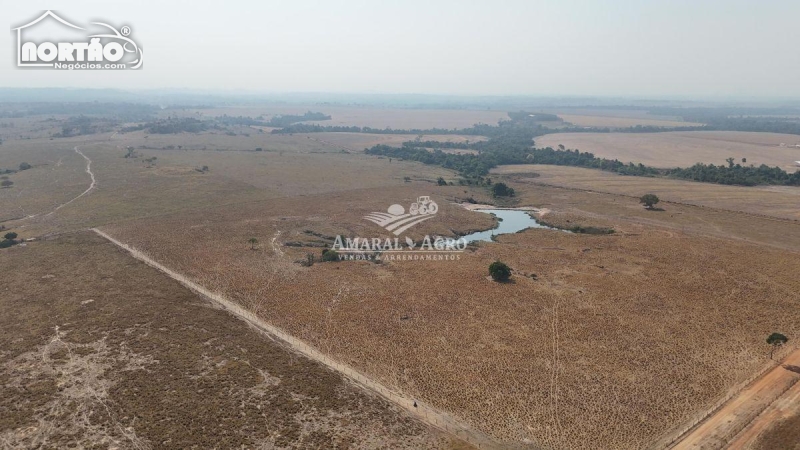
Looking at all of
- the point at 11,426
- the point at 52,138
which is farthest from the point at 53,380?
the point at 52,138

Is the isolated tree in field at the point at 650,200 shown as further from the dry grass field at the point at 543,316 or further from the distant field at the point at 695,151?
the distant field at the point at 695,151

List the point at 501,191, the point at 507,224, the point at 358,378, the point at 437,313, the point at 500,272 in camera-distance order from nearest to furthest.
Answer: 1. the point at 358,378
2. the point at 437,313
3. the point at 500,272
4. the point at 507,224
5. the point at 501,191

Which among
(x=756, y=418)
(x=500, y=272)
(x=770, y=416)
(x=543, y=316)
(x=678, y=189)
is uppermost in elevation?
(x=678, y=189)

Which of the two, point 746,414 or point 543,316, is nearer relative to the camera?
point 746,414

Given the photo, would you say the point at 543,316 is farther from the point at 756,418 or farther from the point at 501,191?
the point at 501,191

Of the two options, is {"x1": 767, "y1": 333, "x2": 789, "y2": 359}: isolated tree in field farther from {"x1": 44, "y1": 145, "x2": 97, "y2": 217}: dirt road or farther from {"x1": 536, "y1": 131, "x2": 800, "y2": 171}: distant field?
{"x1": 536, "y1": 131, "x2": 800, "y2": 171}: distant field

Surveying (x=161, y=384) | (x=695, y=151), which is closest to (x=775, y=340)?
(x=161, y=384)
